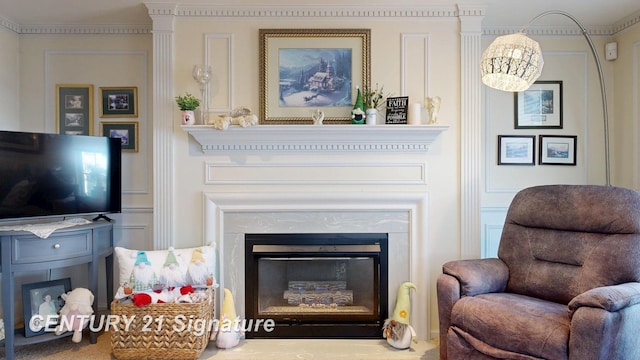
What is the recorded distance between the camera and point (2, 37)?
2932 mm

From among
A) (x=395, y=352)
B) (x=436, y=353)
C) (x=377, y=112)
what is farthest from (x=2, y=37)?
(x=436, y=353)

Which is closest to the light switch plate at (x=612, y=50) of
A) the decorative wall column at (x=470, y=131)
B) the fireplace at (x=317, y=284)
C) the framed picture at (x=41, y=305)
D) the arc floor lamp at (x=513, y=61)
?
the decorative wall column at (x=470, y=131)

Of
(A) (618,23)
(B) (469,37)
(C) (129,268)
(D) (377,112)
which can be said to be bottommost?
(C) (129,268)

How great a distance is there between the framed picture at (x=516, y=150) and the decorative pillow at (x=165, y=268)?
244 cm

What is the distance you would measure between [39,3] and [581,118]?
4229 mm

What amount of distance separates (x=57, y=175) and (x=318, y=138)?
1.80 metres

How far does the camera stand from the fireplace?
8.96 feet

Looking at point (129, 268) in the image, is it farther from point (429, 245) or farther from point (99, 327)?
point (429, 245)

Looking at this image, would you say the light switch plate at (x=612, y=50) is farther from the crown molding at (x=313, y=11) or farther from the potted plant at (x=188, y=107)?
the potted plant at (x=188, y=107)

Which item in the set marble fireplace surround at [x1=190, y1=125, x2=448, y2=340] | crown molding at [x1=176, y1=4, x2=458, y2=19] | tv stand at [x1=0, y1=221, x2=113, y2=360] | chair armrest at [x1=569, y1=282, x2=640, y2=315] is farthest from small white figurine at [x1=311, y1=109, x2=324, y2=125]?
chair armrest at [x1=569, y1=282, x2=640, y2=315]

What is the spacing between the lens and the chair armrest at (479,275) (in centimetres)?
225

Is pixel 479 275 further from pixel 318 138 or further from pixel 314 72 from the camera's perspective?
pixel 314 72

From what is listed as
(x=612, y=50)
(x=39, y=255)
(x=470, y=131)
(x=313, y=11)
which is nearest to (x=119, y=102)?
(x=39, y=255)

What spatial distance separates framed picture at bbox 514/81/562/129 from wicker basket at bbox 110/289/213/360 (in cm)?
294
